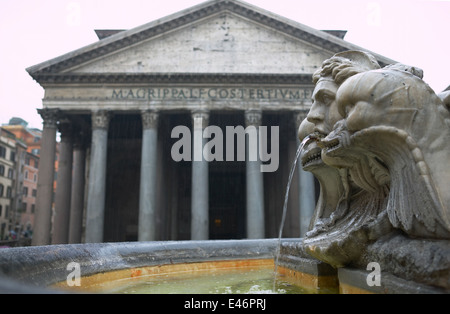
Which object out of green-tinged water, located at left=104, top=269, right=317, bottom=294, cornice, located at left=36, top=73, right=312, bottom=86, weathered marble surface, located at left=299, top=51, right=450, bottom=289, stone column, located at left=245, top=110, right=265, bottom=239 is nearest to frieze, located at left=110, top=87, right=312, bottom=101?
cornice, located at left=36, top=73, right=312, bottom=86

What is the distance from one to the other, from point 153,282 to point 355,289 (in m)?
1.82

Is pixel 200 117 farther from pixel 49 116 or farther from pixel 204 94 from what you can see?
pixel 49 116

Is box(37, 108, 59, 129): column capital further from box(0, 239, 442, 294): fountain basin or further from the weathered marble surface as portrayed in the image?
the weathered marble surface

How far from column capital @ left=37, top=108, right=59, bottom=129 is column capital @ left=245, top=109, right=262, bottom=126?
8324 millimetres

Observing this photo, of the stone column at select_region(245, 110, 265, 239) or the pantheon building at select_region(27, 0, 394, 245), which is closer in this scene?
the stone column at select_region(245, 110, 265, 239)

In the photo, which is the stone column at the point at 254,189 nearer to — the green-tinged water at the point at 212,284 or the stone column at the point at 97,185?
the stone column at the point at 97,185

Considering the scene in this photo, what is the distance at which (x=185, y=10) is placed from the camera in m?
16.7

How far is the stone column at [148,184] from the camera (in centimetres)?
1509

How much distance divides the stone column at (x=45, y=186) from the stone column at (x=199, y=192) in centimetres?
620

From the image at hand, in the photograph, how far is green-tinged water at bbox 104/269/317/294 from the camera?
2.74 metres

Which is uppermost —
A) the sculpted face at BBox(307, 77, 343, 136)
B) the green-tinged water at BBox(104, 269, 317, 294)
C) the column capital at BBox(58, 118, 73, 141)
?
the column capital at BBox(58, 118, 73, 141)

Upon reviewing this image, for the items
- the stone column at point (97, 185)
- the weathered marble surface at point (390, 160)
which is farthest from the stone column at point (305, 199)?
the weathered marble surface at point (390, 160)

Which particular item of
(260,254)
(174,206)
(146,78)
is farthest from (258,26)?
(260,254)

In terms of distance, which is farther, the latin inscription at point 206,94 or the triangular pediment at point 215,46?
the triangular pediment at point 215,46
